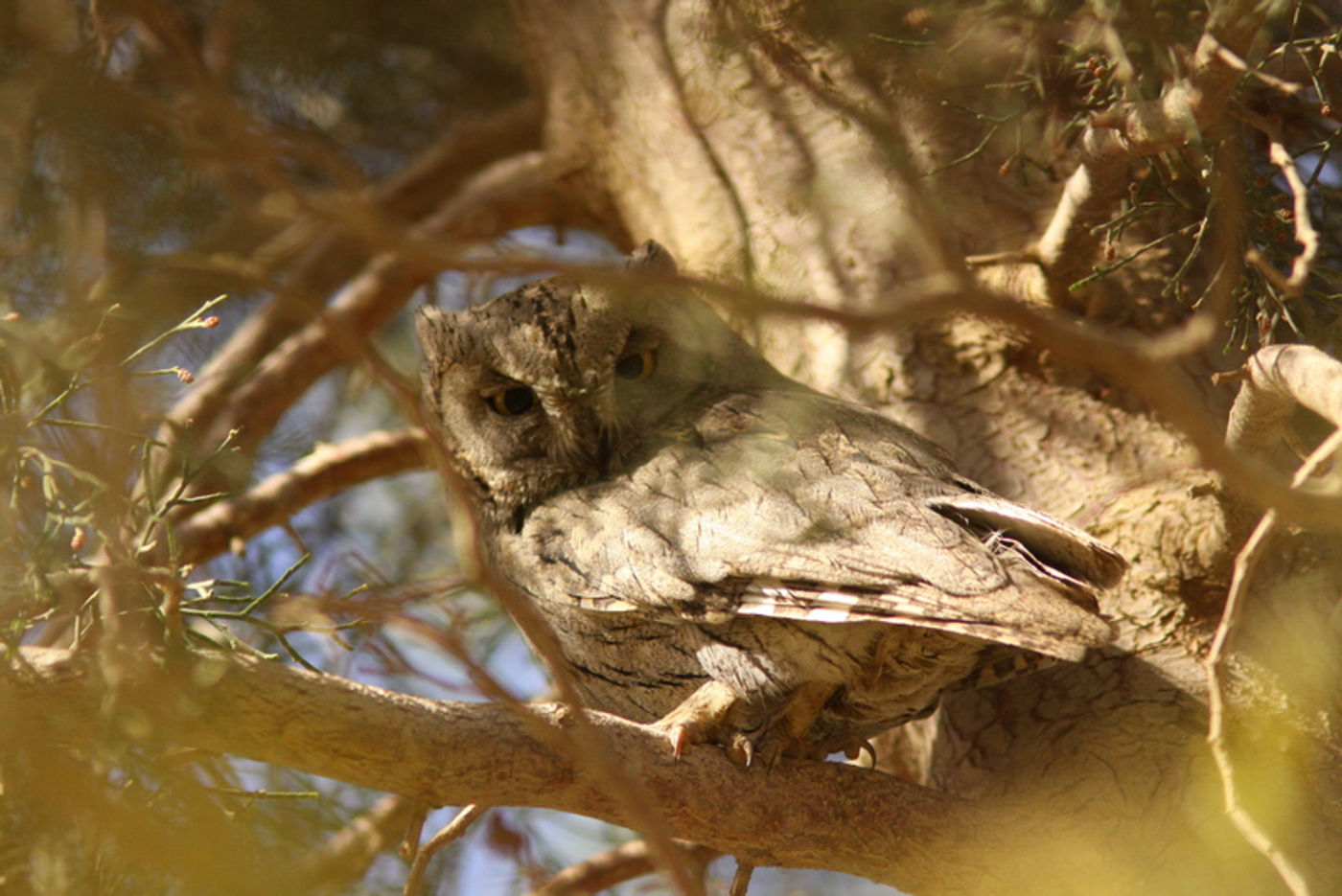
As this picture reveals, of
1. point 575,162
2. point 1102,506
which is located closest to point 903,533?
point 1102,506

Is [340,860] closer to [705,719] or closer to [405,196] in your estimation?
[705,719]

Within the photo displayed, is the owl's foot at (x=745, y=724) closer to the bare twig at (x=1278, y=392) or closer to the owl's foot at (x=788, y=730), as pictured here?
the owl's foot at (x=788, y=730)

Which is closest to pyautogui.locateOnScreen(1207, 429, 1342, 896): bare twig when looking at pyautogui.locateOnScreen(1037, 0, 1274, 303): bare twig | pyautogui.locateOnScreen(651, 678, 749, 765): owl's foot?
pyautogui.locateOnScreen(1037, 0, 1274, 303): bare twig

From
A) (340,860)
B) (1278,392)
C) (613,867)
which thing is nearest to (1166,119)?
(1278,392)

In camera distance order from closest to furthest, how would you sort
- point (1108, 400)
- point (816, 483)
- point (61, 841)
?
1. point (61, 841)
2. point (816, 483)
3. point (1108, 400)

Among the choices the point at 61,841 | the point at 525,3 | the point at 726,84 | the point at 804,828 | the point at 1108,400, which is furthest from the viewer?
the point at 525,3

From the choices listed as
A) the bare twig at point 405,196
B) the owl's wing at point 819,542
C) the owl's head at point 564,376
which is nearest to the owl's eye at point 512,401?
the owl's head at point 564,376

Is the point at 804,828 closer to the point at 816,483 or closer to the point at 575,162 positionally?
the point at 816,483
